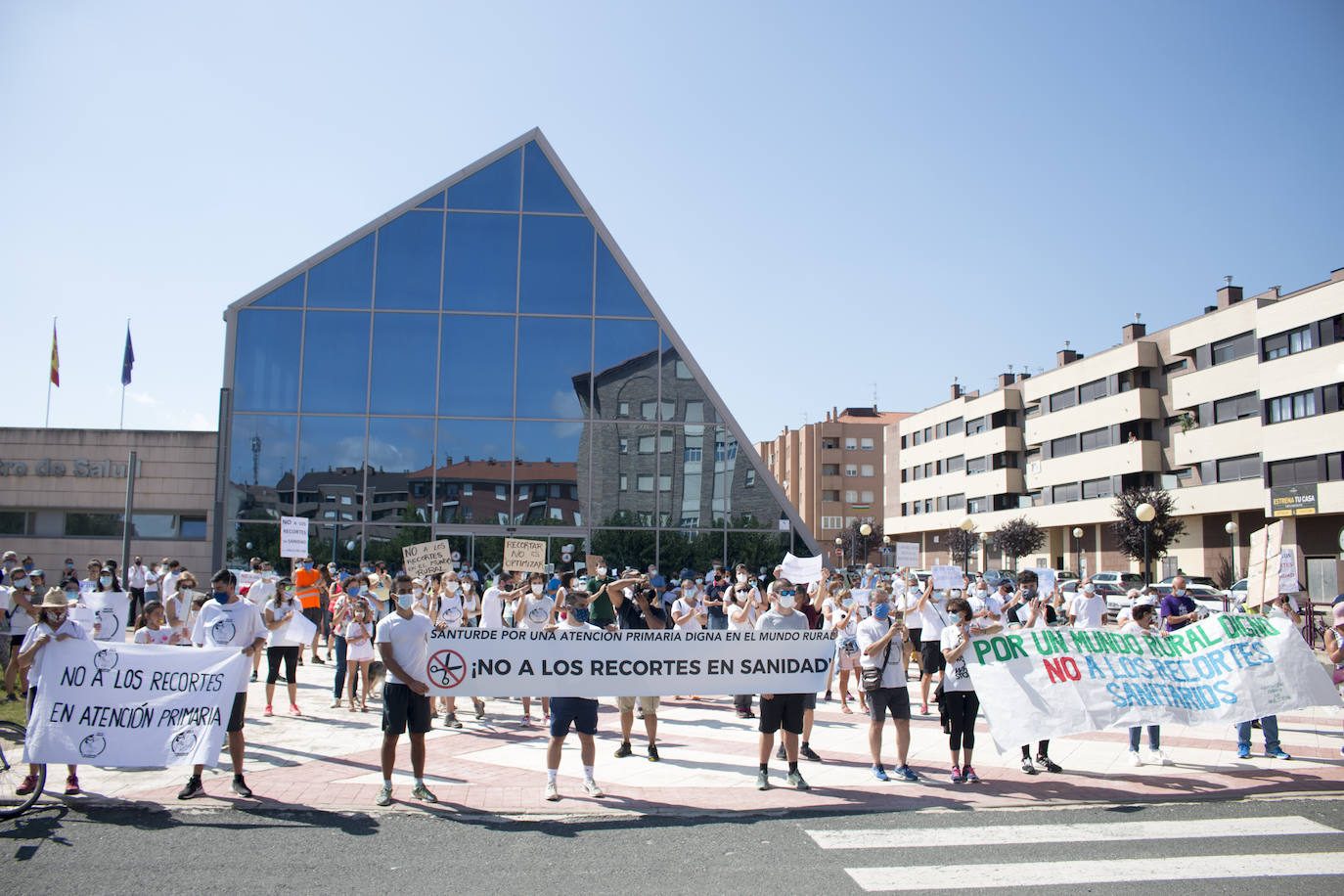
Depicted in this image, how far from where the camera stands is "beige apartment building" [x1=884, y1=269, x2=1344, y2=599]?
42938mm

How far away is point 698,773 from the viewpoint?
30.7ft

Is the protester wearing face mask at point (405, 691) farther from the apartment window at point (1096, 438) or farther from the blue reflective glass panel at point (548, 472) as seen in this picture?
the apartment window at point (1096, 438)

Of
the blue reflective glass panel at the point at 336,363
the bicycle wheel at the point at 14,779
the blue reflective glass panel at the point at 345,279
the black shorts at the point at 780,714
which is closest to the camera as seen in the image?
the bicycle wheel at the point at 14,779

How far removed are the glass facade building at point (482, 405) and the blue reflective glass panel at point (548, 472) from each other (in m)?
0.06

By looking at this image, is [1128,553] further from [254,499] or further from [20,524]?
[20,524]

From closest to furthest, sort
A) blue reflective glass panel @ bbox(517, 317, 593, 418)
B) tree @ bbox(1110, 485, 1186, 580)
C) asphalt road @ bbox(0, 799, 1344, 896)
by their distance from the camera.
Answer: asphalt road @ bbox(0, 799, 1344, 896), blue reflective glass panel @ bbox(517, 317, 593, 418), tree @ bbox(1110, 485, 1186, 580)

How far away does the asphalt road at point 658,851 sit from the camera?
19.8 feet

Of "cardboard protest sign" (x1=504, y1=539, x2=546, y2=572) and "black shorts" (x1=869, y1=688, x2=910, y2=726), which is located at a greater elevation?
"cardboard protest sign" (x1=504, y1=539, x2=546, y2=572)

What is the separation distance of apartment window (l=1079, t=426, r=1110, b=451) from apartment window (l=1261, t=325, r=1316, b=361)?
1200 centimetres

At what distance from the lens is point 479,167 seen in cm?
2833

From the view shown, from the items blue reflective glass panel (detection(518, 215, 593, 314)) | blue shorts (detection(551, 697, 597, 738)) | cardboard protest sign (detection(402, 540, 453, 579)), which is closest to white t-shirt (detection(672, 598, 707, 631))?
blue shorts (detection(551, 697, 597, 738))

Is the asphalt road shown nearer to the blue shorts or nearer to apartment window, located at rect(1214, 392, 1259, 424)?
the blue shorts

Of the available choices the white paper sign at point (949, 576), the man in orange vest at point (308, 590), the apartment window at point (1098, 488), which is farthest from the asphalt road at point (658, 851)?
the apartment window at point (1098, 488)

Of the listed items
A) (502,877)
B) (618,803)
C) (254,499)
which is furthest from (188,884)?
(254,499)
